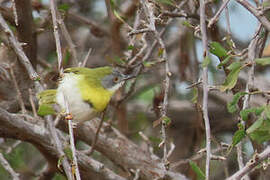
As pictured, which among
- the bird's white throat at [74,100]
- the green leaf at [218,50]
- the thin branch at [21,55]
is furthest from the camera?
the bird's white throat at [74,100]

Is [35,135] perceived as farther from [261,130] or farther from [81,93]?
[261,130]

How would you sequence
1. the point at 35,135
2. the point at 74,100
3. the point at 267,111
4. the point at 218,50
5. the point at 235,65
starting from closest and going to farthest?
the point at 267,111
the point at 235,65
the point at 218,50
the point at 74,100
the point at 35,135

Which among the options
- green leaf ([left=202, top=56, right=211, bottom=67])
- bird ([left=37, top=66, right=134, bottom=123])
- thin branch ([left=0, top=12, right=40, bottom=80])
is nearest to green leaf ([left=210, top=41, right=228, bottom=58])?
green leaf ([left=202, top=56, right=211, bottom=67])

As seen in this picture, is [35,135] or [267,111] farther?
[35,135]

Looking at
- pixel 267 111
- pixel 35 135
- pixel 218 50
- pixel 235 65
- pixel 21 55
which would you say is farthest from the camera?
pixel 35 135

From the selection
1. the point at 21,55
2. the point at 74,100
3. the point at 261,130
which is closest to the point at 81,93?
the point at 74,100

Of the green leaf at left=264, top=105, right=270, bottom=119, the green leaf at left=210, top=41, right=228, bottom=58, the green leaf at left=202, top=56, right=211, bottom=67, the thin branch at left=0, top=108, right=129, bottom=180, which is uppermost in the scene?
the green leaf at left=210, top=41, right=228, bottom=58

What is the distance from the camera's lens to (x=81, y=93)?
2.30 m

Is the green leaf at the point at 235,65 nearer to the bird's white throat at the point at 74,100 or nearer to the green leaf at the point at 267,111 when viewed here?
the green leaf at the point at 267,111

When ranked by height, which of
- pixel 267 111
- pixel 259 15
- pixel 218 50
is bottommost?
pixel 267 111

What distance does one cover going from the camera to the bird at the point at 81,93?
2240 mm

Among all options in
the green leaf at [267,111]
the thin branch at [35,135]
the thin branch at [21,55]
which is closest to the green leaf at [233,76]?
the green leaf at [267,111]

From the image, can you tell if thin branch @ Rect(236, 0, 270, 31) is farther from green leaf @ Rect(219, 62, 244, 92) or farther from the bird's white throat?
the bird's white throat

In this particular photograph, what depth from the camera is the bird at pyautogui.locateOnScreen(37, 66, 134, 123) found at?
224 centimetres
